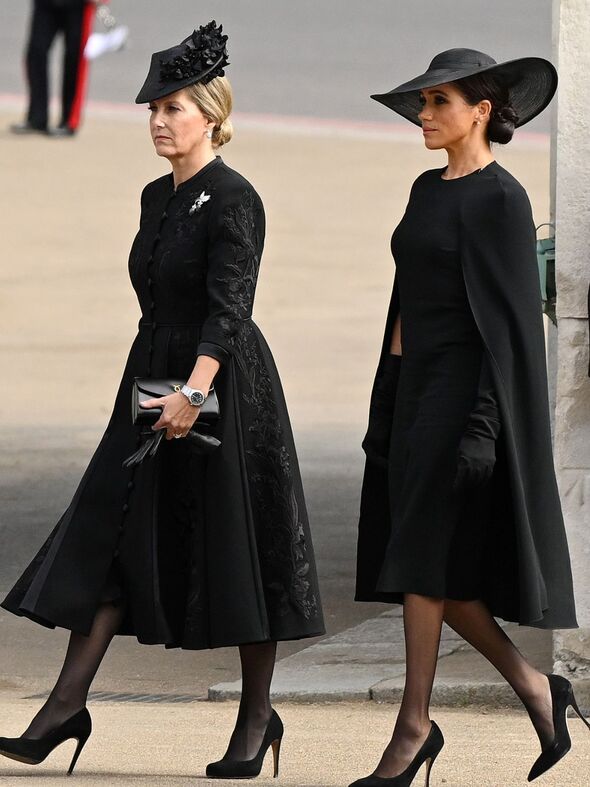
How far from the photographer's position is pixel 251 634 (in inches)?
163

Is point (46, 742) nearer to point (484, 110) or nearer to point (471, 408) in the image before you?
point (471, 408)

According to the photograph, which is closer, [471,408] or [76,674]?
[471,408]

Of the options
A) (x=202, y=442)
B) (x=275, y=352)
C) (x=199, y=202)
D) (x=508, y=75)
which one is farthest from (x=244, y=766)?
(x=275, y=352)

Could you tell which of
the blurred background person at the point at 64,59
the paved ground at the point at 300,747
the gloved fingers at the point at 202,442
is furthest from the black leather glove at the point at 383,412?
the blurred background person at the point at 64,59

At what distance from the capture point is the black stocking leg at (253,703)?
423cm

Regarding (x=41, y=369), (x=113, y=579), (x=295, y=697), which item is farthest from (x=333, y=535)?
(x=41, y=369)

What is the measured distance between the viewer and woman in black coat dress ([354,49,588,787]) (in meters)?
3.95

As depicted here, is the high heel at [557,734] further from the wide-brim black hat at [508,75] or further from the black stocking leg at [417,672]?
the wide-brim black hat at [508,75]

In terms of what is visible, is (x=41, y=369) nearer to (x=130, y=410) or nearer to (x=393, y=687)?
(x=393, y=687)

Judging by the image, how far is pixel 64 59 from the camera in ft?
61.8

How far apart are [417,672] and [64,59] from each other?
1554 cm

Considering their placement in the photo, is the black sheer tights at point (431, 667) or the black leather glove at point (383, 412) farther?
the black leather glove at point (383, 412)

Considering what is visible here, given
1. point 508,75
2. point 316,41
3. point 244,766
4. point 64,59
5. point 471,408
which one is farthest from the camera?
point 316,41

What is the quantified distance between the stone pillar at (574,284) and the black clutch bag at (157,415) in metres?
1.24
